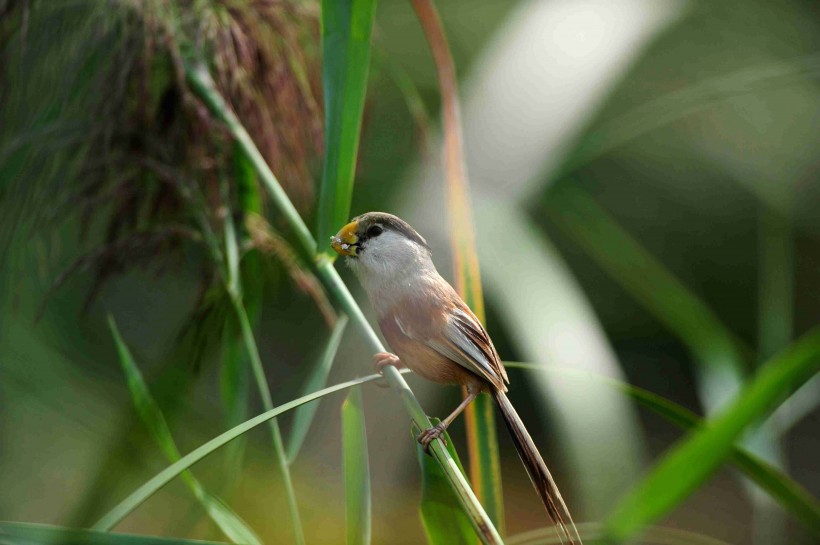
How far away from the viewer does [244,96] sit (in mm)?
974

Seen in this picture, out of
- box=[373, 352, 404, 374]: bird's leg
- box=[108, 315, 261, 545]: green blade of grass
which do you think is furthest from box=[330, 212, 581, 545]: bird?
box=[108, 315, 261, 545]: green blade of grass

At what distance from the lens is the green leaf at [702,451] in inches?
16.6

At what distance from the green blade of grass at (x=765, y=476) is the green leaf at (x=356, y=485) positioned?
0.17 meters

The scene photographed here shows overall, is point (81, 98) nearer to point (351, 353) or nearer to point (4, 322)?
point (4, 322)

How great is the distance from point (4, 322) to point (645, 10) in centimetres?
109

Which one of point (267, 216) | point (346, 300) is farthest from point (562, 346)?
point (267, 216)

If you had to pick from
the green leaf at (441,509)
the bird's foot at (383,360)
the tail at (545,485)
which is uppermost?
the bird's foot at (383,360)

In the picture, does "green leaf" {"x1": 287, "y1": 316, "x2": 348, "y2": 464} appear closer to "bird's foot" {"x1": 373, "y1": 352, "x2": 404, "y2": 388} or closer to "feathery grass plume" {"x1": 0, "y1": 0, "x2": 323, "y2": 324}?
"bird's foot" {"x1": 373, "y1": 352, "x2": 404, "y2": 388}

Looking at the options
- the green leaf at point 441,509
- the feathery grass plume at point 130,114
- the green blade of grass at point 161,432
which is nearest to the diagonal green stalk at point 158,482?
the green leaf at point 441,509

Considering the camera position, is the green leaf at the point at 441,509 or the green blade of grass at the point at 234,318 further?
the green blade of grass at the point at 234,318

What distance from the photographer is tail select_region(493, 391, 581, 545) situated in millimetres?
506

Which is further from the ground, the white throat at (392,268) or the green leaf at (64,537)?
the white throat at (392,268)

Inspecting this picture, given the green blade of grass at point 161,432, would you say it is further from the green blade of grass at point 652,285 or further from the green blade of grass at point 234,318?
the green blade of grass at point 652,285

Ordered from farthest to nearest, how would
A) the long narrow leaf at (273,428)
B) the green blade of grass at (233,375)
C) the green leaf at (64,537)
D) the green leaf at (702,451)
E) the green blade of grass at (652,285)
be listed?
the green blade of grass at (652,285), the green blade of grass at (233,375), the long narrow leaf at (273,428), the green leaf at (64,537), the green leaf at (702,451)
